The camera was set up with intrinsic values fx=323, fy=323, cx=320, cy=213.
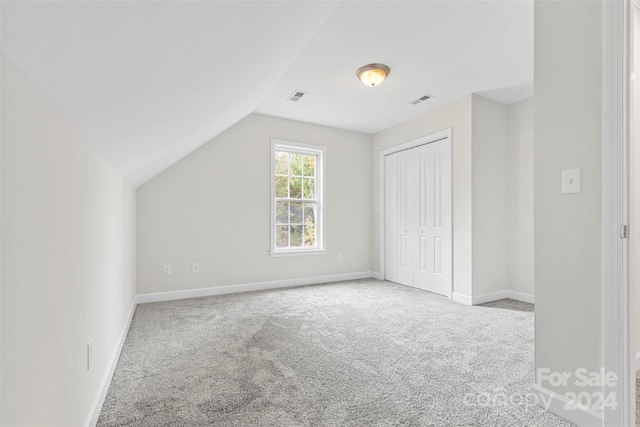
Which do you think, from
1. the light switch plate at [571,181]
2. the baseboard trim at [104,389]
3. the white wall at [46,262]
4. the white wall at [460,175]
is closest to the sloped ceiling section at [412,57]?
the white wall at [460,175]

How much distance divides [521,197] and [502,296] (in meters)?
1.22

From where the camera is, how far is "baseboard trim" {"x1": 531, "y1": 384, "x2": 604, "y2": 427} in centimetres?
147

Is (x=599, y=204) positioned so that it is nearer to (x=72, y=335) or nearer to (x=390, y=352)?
(x=390, y=352)

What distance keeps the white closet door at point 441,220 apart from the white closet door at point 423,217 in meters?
0.06

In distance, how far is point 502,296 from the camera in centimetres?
394

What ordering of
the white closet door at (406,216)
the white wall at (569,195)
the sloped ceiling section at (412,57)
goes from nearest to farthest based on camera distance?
the white wall at (569,195)
the sloped ceiling section at (412,57)
the white closet door at (406,216)

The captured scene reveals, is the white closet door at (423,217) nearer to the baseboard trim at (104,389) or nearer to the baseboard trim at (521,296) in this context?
the baseboard trim at (521,296)

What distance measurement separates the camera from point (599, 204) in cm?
146

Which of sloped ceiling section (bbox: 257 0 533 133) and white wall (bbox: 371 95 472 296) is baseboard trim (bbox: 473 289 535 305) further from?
sloped ceiling section (bbox: 257 0 533 133)

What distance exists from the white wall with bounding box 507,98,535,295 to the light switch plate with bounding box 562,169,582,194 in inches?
98.2

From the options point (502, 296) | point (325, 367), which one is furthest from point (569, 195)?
point (502, 296)

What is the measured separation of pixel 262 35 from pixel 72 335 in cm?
158

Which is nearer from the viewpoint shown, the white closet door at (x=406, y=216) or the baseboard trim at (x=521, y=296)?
the baseboard trim at (x=521, y=296)

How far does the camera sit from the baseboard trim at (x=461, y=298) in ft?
12.1
